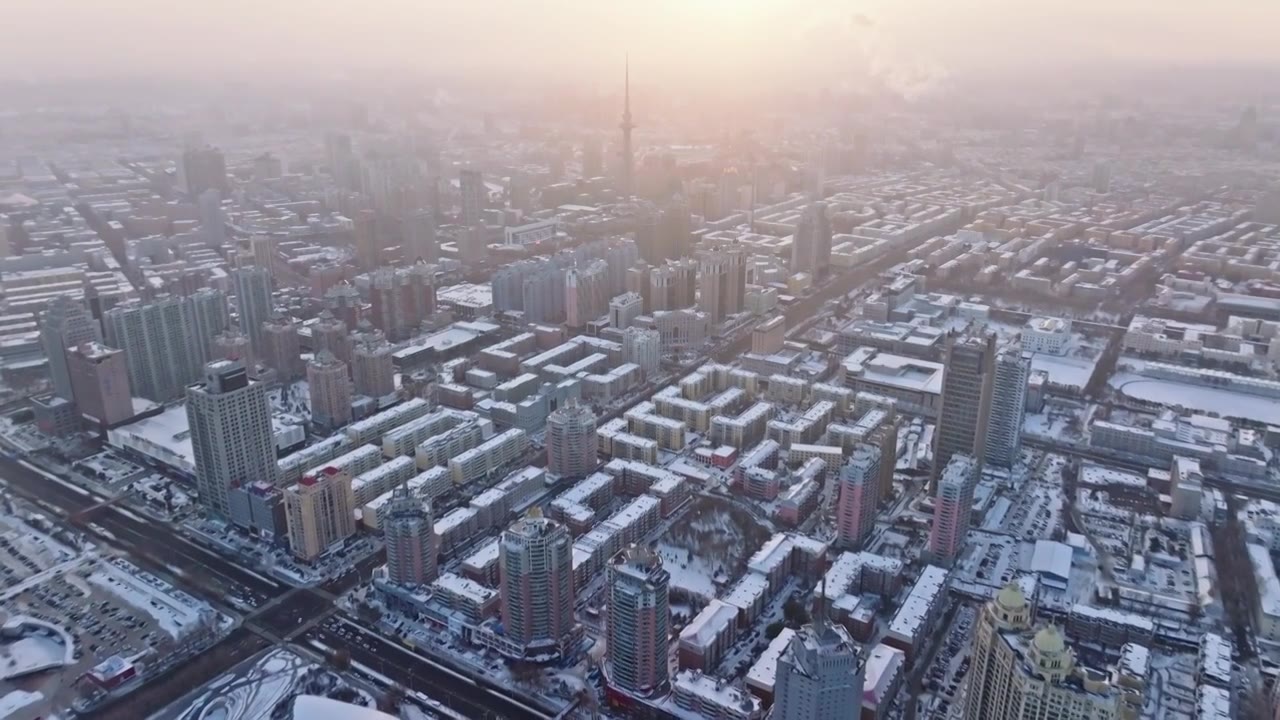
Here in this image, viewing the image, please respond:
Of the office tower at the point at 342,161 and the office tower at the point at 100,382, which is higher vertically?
the office tower at the point at 342,161

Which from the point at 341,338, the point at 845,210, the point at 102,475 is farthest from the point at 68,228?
the point at 845,210

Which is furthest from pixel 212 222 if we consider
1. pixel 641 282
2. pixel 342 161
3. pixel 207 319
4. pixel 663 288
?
pixel 663 288

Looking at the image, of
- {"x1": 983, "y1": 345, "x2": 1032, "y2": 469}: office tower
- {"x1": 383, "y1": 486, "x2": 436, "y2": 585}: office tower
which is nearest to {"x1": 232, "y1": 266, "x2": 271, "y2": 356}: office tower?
{"x1": 383, "y1": 486, "x2": 436, "y2": 585}: office tower

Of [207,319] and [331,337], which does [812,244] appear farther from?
[207,319]

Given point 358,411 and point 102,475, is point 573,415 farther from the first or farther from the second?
point 102,475

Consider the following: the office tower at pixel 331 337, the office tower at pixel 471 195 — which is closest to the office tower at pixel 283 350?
the office tower at pixel 331 337

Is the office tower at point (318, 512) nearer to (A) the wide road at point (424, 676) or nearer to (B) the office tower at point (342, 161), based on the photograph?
(A) the wide road at point (424, 676)
